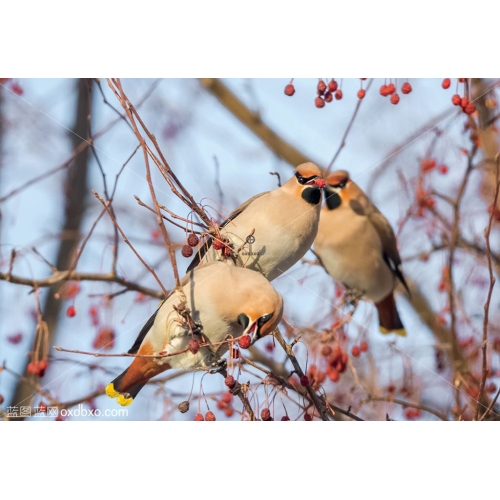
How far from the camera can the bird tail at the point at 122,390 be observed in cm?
245

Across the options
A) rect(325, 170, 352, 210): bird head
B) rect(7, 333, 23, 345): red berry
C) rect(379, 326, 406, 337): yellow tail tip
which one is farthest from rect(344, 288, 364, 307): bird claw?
rect(7, 333, 23, 345): red berry

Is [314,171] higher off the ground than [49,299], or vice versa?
[314,171]

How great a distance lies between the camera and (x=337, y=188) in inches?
100

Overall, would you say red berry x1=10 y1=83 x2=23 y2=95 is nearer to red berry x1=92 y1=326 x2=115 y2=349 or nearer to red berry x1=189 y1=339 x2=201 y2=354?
red berry x1=92 y1=326 x2=115 y2=349

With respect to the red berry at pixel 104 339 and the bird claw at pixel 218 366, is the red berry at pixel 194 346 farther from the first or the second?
the red berry at pixel 104 339

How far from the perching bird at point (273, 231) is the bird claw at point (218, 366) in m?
0.29

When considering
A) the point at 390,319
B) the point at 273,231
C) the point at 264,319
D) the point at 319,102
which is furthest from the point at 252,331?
the point at 319,102

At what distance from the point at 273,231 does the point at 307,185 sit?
203 mm

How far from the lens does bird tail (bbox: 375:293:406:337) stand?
8.57 feet

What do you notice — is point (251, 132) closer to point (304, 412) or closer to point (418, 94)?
point (418, 94)

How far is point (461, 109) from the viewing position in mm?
2637

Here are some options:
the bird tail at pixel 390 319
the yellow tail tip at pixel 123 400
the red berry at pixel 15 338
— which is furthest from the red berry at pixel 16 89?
the bird tail at pixel 390 319
